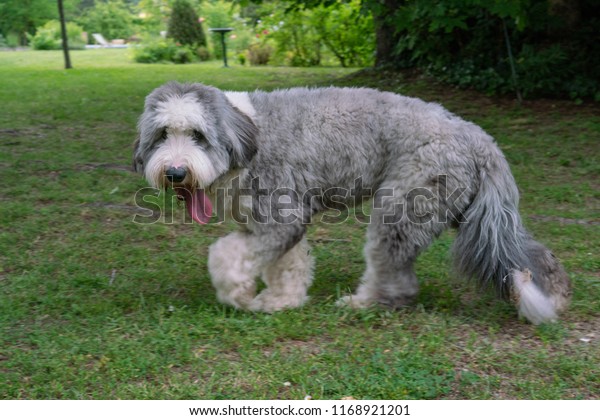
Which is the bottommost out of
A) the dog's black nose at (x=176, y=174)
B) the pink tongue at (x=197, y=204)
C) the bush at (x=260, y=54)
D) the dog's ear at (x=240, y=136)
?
the bush at (x=260, y=54)

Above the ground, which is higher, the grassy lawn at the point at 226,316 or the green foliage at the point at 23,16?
the green foliage at the point at 23,16

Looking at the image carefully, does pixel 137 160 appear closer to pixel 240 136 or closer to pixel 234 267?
pixel 240 136

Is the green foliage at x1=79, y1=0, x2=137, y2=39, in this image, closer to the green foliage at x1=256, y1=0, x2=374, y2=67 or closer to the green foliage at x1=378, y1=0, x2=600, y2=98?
the green foliage at x1=256, y1=0, x2=374, y2=67

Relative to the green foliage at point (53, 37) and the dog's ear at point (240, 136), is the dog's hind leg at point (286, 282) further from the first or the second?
the green foliage at point (53, 37)

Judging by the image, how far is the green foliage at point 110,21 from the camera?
29.8 meters

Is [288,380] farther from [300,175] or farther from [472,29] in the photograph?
[472,29]

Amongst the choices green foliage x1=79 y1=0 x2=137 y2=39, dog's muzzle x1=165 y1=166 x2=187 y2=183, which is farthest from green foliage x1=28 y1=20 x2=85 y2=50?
dog's muzzle x1=165 y1=166 x2=187 y2=183

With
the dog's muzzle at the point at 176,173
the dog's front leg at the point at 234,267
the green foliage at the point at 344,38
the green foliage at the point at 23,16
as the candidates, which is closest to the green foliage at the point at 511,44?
the dog's front leg at the point at 234,267

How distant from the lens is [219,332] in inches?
181

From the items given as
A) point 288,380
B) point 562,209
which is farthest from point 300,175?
point 562,209

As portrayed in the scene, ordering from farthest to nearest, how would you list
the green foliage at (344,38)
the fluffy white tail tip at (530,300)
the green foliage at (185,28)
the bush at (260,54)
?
the green foliage at (185,28)
the bush at (260,54)
the green foliage at (344,38)
the fluffy white tail tip at (530,300)

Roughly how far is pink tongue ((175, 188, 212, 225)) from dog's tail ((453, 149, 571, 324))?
1.64 m

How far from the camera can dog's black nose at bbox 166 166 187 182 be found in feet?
14.3

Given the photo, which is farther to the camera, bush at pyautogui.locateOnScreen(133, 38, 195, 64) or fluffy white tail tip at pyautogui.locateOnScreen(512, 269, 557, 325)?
bush at pyautogui.locateOnScreen(133, 38, 195, 64)
